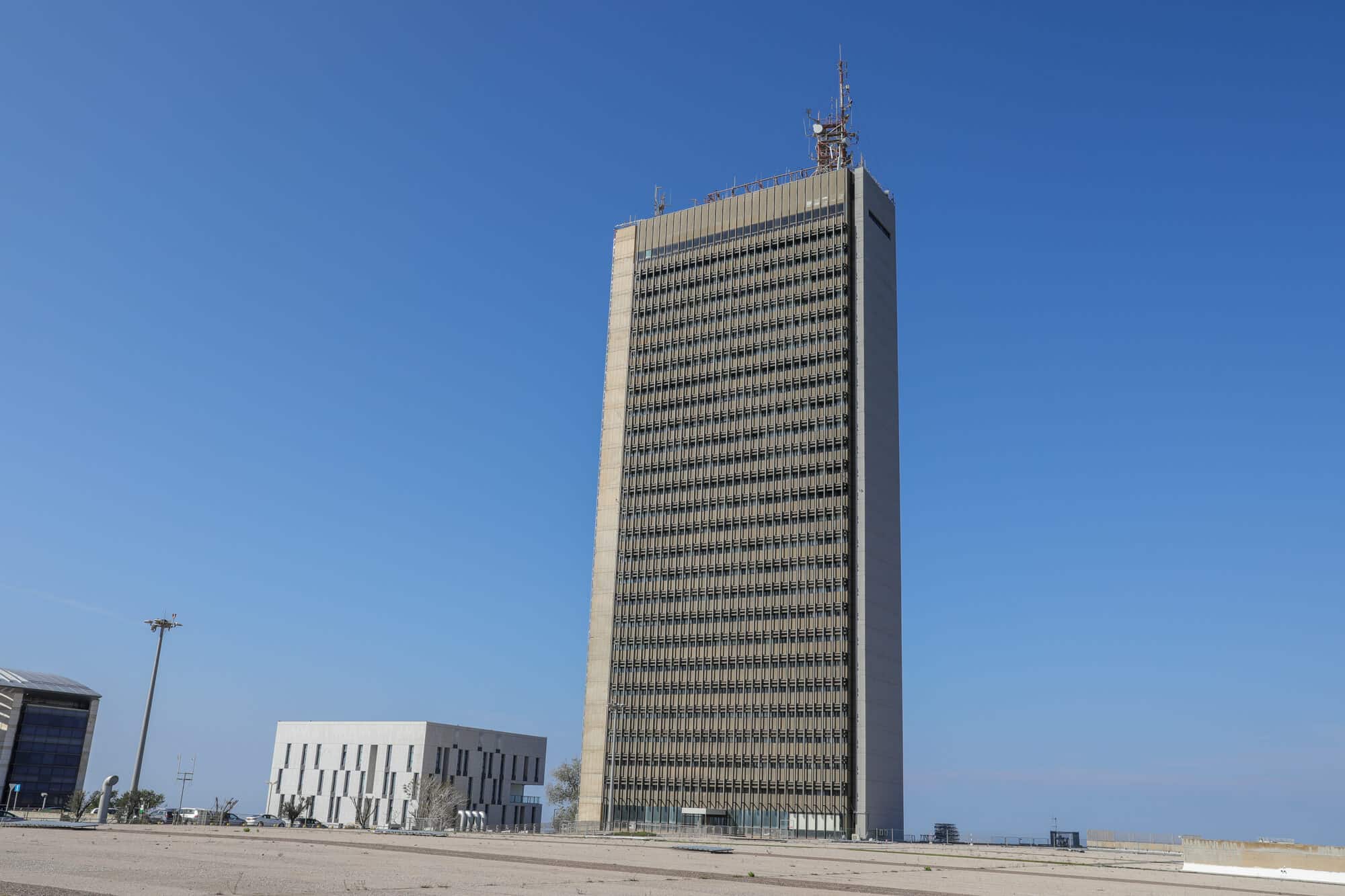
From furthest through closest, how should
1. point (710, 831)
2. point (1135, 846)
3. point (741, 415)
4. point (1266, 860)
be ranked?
point (741, 415), point (710, 831), point (1135, 846), point (1266, 860)

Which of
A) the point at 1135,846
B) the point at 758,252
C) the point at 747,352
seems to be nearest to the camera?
the point at 1135,846

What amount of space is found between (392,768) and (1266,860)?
426 ft

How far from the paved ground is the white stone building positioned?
10003 cm

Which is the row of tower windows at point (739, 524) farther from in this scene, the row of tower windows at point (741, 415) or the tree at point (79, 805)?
the tree at point (79, 805)

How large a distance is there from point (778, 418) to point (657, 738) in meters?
47.4

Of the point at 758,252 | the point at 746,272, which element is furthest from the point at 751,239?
the point at 746,272

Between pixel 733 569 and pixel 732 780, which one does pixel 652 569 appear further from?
pixel 732 780

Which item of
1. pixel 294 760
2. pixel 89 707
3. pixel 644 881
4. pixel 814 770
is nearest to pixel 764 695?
pixel 814 770

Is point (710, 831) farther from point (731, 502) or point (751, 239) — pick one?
point (751, 239)

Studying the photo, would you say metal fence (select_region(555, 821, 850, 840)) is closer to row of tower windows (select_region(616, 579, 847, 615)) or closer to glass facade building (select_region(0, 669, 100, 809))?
row of tower windows (select_region(616, 579, 847, 615))

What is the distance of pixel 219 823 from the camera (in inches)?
3524

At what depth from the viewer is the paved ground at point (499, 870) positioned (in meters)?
25.1

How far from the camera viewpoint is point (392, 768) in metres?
157

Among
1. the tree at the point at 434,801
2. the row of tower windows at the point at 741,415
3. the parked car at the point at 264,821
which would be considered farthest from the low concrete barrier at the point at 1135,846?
the parked car at the point at 264,821
